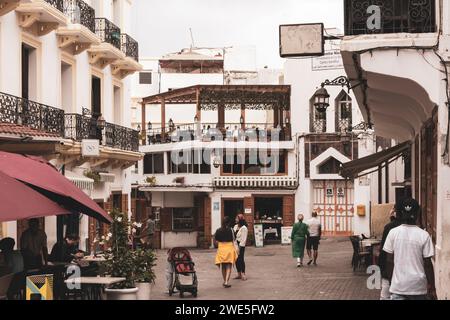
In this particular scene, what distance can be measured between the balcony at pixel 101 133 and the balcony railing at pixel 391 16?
38.9 ft

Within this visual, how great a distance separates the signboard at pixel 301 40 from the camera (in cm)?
1477

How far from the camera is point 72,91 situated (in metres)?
25.0

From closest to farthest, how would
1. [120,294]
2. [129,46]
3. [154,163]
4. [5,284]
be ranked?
[5,284] < [120,294] < [129,46] < [154,163]

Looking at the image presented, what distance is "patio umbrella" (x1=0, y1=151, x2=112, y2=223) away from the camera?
38.3 feet

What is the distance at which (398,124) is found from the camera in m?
21.2

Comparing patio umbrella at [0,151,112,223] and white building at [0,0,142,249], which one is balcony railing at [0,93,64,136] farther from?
patio umbrella at [0,151,112,223]

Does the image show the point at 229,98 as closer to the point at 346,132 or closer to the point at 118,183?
the point at 346,132

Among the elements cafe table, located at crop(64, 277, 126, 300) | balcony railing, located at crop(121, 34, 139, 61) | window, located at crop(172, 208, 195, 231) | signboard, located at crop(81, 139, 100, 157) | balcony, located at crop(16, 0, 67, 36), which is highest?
balcony railing, located at crop(121, 34, 139, 61)

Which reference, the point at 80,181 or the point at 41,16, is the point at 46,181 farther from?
the point at 41,16

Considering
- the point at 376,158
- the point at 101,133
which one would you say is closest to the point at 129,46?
the point at 101,133

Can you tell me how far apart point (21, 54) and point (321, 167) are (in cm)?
2074

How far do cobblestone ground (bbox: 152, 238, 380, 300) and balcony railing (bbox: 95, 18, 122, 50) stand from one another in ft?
25.0

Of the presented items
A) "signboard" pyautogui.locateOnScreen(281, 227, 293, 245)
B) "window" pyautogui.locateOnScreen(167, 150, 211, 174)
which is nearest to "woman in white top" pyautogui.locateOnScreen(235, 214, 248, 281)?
"signboard" pyautogui.locateOnScreen(281, 227, 293, 245)

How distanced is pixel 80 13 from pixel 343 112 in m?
17.7
